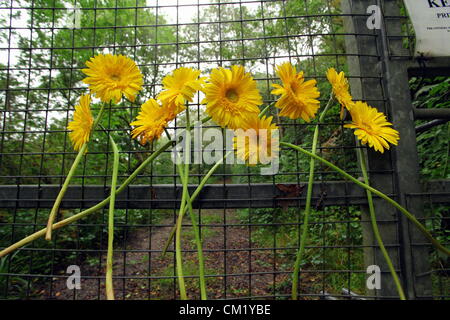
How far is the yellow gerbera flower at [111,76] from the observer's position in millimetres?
493

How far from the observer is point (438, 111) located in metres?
0.69

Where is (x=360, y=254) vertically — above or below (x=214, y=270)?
above

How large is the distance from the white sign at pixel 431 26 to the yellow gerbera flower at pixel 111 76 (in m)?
0.79

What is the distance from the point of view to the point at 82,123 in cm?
52

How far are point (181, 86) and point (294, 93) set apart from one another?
0.24 meters

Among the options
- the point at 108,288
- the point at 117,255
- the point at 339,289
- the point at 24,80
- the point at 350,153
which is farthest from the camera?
the point at 117,255

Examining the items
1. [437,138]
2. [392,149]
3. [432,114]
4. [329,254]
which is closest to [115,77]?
[392,149]

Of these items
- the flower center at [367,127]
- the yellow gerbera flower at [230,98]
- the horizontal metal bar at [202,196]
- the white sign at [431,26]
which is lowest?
the horizontal metal bar at [202,196]

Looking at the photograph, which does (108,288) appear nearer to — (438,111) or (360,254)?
(438,111)

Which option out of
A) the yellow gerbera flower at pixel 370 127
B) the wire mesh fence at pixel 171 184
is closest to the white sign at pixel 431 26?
the wire mesh fence at pixel 171 184

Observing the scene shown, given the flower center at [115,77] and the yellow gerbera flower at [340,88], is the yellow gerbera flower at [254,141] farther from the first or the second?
the flower center at [115,77]

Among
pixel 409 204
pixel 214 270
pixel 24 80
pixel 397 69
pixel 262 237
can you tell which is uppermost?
pixel 24 80
